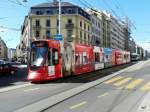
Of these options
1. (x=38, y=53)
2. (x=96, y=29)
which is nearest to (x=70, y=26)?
(x=96, y=29)

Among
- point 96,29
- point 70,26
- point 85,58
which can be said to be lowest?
point 85,58

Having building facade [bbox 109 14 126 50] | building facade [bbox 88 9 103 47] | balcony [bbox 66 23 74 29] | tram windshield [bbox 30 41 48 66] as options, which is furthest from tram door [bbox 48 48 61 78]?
building facade [bbox 109 14 126 50]

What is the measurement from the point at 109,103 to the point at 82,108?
167 centimetres

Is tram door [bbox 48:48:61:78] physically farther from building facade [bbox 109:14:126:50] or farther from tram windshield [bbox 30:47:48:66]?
building facade [bbox 109:14:126:50]

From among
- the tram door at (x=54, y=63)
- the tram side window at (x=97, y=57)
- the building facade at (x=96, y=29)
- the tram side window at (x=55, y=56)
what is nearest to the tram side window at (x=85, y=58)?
the tram side window at (x=97, y=57)

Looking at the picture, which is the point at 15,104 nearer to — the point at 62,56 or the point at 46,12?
the point at 62,56

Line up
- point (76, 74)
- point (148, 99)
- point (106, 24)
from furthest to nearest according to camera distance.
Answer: point (106, 24)
point (76, 74)
point (148, 99)

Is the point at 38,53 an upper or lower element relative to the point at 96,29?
lower

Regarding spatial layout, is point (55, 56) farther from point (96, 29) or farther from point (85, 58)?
point (96, 29)

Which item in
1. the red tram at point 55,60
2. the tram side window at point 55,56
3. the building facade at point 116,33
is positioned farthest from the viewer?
the building facade at point 116,33

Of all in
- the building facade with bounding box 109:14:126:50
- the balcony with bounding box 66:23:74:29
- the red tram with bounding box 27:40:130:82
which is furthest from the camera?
the building facade with bounding box 109:14:126:50

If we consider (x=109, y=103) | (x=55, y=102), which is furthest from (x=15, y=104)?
(x=109, y=103)

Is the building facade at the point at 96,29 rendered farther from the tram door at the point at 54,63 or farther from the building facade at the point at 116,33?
the tram door at the point at 54,63

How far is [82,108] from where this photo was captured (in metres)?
13.7
